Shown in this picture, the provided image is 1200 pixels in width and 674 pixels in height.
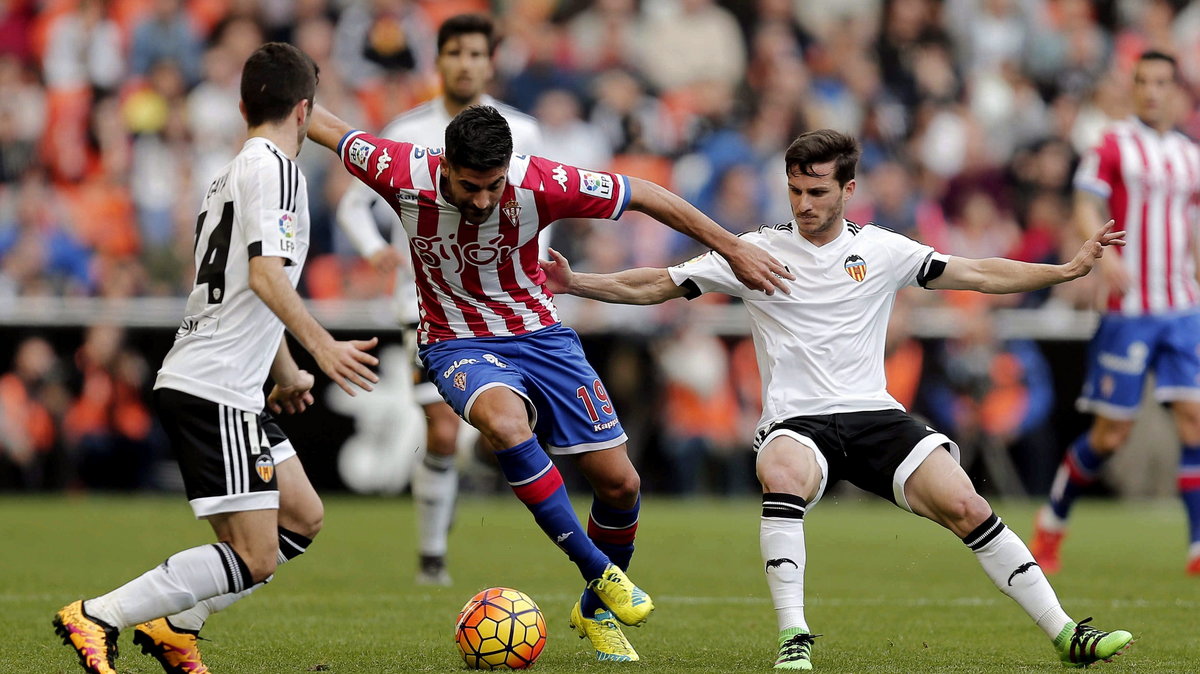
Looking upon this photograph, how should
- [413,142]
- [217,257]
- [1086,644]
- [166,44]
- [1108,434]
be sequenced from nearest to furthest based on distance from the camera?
[217,257] < [1086,644] < [413,142] < [1108,434] < [166,44]

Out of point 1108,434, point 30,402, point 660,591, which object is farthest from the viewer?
point 30,402

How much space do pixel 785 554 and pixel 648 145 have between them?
452 inches

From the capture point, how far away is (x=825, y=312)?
6.21 meters

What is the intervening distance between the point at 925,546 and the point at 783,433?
198 inches

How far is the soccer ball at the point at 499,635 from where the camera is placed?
18.5 feet

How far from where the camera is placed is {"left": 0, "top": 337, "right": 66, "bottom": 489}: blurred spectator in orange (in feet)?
A: 45.3

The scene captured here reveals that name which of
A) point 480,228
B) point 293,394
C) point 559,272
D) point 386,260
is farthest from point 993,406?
point 293,394

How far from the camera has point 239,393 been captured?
5.28m

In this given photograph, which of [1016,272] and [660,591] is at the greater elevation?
[1016,272]

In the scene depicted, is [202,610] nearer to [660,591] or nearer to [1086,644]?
[1086,644]

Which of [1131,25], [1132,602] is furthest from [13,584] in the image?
[1131,25]

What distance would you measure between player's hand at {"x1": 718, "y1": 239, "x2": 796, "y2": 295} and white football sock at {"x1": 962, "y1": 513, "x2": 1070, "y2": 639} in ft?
4.00

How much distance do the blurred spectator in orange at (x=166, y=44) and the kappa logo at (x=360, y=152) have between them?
11.8m

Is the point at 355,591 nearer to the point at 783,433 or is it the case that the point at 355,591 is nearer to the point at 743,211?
the point at 783,433
